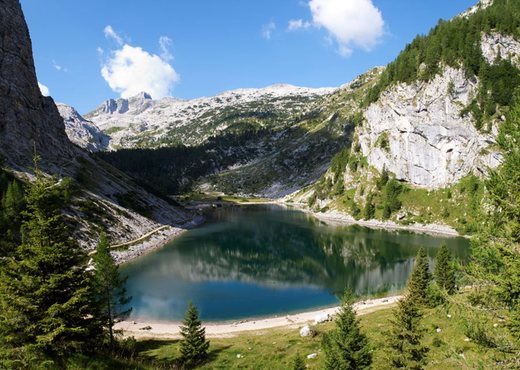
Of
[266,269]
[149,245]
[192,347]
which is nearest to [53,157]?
[149,245]

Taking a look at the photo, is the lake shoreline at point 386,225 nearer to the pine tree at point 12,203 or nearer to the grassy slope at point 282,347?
the grassy slope at point 282,347

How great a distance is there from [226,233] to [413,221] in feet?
256

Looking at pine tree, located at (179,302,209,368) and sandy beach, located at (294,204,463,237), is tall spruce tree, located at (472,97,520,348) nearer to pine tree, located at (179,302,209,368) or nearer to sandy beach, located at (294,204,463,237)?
pine tree, located at (179,302,209,368)

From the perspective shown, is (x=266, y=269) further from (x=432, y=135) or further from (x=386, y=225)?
(x=432, y=135)

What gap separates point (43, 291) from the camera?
50.2 feet

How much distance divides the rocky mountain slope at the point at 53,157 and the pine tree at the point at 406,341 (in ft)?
283

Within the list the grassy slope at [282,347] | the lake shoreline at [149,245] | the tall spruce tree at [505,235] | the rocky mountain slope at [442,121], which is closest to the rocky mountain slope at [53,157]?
the lake shoreline at [149,245]

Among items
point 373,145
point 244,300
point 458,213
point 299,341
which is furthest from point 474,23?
point 299,341

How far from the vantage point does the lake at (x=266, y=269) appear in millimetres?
65188

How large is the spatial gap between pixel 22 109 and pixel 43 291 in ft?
441

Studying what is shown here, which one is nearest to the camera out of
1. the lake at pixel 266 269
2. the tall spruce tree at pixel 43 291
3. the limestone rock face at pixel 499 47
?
the tall spruce tree at pixel 43 291

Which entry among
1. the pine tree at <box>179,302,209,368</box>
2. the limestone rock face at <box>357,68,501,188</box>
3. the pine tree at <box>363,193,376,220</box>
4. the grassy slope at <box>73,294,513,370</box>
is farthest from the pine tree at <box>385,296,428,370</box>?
the pine tree at <box>363,193,376,220</box>

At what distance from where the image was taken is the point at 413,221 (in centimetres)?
14488

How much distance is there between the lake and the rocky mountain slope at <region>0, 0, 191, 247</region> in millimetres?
16547
